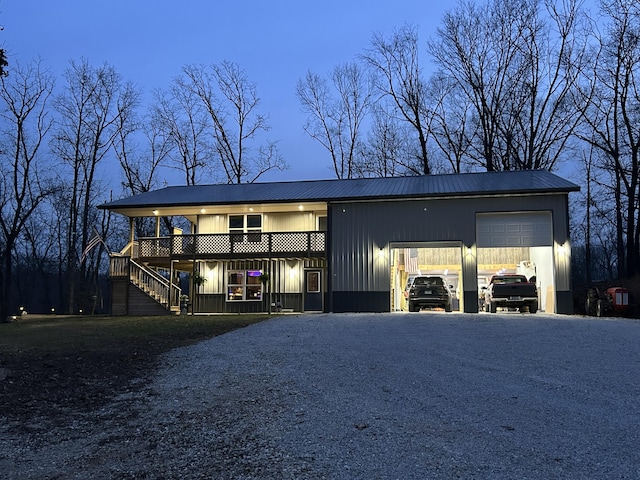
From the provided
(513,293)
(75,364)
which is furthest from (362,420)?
(513,293)

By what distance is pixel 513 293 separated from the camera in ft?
70.6

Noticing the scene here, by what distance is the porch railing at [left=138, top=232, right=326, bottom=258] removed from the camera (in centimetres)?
2400

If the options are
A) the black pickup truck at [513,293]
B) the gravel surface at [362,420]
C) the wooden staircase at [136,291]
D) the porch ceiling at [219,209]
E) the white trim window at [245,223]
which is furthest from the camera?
the white trim window at [245,223]

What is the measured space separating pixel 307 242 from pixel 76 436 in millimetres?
18168

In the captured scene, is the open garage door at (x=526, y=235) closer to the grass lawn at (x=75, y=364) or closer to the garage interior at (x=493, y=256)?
the garage interior at (x=493, y=256)

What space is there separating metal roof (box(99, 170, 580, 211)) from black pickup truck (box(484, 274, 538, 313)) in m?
3.44

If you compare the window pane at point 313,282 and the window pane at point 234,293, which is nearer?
the window pane at point 313,282

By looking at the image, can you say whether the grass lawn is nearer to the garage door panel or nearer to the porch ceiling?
the porch ceiling

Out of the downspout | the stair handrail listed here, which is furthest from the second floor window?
the downspout

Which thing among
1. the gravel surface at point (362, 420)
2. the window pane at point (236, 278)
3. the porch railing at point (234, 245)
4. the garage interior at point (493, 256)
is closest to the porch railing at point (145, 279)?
the porch railing at point (234, 245)

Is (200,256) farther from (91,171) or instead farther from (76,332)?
(91,171)

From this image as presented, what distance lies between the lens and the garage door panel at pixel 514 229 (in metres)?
21.6

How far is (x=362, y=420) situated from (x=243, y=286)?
2085 centimetres

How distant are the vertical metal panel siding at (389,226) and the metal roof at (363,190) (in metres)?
0.47
